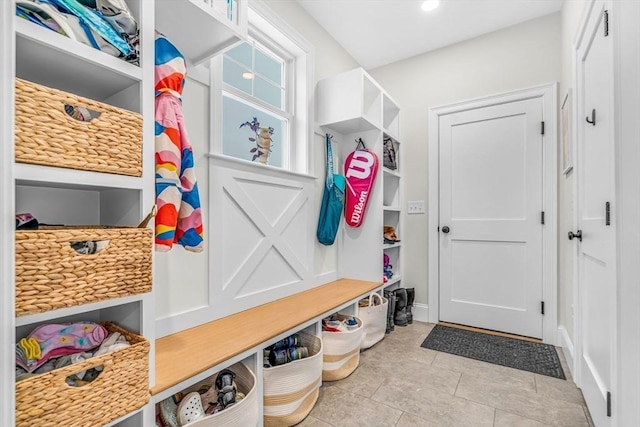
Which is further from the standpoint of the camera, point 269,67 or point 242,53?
point 269,67

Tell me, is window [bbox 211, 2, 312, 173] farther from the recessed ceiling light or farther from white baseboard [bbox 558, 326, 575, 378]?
white baseboard [bbox 558, 326, 575, 378]

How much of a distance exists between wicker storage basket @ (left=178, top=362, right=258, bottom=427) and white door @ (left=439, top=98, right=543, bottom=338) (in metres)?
2.30

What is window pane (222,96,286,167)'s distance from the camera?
1.97m

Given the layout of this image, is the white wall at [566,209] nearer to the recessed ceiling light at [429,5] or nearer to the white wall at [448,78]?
the white wall at [448,78]

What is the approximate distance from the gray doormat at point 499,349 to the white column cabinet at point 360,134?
0.70 m

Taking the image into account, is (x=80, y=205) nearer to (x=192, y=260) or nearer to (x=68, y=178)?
(x=68, y=178)

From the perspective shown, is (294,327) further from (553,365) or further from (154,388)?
(553,365)

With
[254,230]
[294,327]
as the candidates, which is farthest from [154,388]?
[254,230]

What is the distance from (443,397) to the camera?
69.9 inches

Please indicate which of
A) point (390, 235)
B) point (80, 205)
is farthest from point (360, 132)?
point (80, 205)

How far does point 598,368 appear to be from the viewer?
1.48m

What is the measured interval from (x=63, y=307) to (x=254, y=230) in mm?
1221

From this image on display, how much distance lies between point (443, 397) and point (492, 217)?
5.74 ft

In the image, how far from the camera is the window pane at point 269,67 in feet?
7.43
